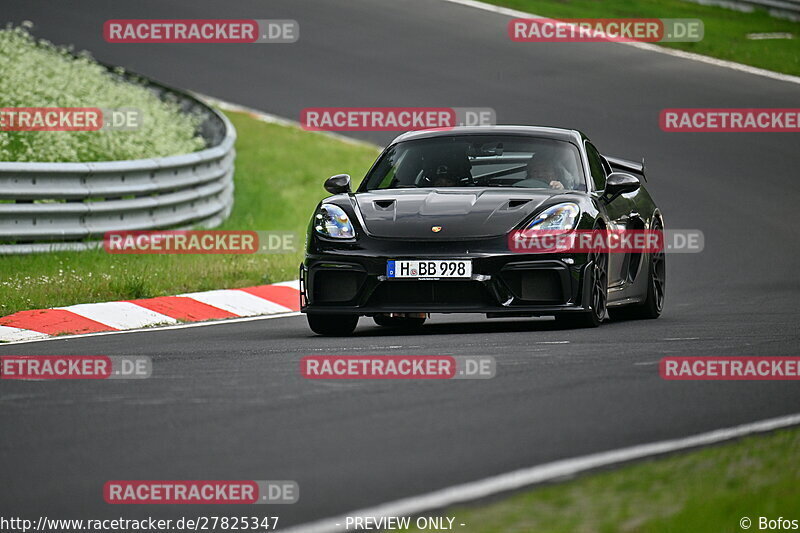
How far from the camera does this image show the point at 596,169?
10.8 metres

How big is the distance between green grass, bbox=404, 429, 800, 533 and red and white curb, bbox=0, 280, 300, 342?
19.6ft

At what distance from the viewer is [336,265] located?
942 cm

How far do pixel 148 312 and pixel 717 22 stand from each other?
1936 cm

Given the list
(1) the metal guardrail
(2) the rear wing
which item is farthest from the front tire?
(1) the metal guardrail

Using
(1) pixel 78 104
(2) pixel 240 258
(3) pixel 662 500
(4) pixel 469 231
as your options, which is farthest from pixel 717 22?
(3) pixel 662 500

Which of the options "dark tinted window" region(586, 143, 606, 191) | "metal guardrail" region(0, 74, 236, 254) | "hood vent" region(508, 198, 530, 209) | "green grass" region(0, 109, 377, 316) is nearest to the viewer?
"hood vent" region(508, 198, 530, 209)

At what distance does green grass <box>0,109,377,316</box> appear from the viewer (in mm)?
11852

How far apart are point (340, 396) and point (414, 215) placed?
9.93 ft

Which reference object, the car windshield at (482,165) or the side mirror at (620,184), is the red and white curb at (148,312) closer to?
the car windshield at (482,165)

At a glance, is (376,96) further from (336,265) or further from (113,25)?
(336,265)

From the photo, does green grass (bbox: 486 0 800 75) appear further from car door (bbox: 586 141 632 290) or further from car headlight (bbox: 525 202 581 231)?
car headlight (bbox: 525 202 581 231)

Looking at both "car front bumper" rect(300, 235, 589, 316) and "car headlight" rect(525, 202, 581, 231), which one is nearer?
"car front bumper" rect(300, 235, 589, 316)

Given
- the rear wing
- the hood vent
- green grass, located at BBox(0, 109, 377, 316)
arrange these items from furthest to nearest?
1. the rear wing
2. green grass, located at BBox(0, 109, 377, 316)
3. the hood vent

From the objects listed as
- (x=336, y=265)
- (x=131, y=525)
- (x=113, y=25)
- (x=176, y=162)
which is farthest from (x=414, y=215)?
(x=113, y=25)
